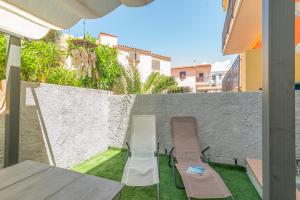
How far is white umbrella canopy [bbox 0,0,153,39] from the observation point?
80.9 inches

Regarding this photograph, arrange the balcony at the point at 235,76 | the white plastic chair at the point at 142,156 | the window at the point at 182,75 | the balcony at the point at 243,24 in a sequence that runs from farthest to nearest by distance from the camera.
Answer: the window at the point at 182,75, the balcony at the point at 235,76, the balcony at the point at 243,24, the white plastic chair at the point at 142,156

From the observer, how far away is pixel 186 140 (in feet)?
15.5

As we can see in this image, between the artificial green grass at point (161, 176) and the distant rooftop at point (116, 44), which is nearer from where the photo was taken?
the artificial green grass at point (161, 176)

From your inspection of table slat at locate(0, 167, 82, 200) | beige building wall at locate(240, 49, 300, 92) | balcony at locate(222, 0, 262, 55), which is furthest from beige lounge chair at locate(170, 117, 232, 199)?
balcony at locate(222, 0, 262, 55)

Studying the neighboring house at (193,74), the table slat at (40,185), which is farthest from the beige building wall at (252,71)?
the neighboring house at (193,74)

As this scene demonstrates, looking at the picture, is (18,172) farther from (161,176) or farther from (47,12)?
(161,176)

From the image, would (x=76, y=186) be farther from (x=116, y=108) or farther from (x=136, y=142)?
(x=116, y=108)

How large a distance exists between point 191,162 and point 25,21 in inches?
158

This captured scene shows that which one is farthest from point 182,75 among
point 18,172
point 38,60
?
point 18,172

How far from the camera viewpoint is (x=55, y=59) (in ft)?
15.9

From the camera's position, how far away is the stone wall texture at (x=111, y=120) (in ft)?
12.2

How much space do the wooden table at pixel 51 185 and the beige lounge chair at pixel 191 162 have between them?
1579mm

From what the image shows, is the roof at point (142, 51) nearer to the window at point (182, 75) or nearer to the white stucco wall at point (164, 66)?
the white stucco wall at point (164, 66)

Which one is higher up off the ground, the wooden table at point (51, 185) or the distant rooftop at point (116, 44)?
the distant rooftop at point (116, 44)
